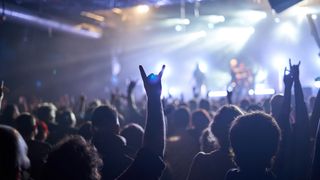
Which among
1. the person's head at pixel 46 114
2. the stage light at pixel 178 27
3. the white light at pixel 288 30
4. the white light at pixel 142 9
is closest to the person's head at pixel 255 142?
the person's head at pixel 46 114

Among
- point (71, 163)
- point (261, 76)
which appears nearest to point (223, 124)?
point (71, 163)

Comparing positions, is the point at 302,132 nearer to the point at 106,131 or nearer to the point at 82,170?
the point at 106,131

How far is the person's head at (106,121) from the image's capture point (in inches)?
132

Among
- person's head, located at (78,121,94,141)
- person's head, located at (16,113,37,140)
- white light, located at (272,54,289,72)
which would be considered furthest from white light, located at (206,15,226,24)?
person's head, located at (16,113,37,140)

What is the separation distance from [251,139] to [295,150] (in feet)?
3.02

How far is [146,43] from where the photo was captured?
2492 centimetres

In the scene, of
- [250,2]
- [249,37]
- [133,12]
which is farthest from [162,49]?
[250,2]

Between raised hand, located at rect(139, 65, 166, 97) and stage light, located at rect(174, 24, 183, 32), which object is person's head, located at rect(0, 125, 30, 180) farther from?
stage light, located at rect(174, 24, 183, 32)

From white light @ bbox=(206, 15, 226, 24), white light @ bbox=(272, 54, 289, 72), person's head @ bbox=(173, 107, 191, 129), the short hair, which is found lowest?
person's head @ bbox=(173, 107, 191, 129)

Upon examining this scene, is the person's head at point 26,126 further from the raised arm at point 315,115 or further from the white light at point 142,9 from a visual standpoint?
the white light at point 142,9

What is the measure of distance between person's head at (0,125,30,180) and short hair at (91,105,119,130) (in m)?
1.51

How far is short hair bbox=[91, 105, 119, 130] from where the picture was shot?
3357 mm

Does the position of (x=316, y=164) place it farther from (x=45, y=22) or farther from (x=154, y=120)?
(x=45, y=22)

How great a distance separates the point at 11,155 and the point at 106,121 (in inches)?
63.6
